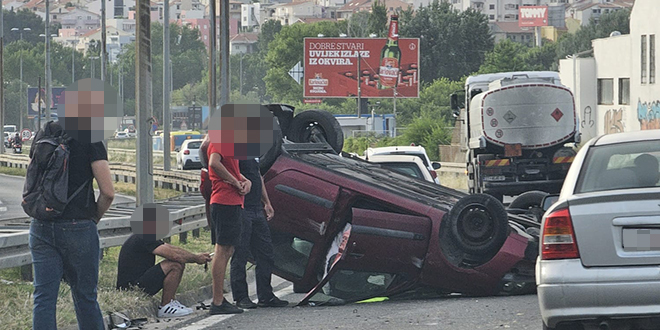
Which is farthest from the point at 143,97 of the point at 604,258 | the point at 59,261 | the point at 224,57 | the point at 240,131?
the point at 224,57

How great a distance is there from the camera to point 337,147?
42.3ft

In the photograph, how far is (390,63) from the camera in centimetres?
7856

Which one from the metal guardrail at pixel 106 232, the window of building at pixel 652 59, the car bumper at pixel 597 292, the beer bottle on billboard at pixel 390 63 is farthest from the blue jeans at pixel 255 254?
the beer bottle on billboard at pixel 390 63

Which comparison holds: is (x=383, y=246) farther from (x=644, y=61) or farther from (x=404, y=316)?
(x=644, y=61)

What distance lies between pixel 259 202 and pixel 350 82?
223 ft

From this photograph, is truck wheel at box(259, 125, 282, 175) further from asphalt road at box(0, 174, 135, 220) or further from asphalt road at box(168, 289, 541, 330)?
Result: asphalt road at box(0, 174, 135, 220)

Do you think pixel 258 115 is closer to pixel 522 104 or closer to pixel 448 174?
pixel 522 104

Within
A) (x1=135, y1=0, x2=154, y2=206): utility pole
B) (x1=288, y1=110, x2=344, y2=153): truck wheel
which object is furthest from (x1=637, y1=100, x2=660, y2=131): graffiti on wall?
(x1=288, y1=110, x2=344, y2=153): truck wheel

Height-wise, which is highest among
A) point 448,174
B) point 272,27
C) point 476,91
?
point 272,27

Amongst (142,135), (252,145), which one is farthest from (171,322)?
(142,135)

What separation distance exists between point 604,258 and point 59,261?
309 cm

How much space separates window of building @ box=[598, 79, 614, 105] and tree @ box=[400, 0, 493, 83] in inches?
1786

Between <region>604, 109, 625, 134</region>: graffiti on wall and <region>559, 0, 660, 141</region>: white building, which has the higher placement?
<region>559, 0, 660, 141</region>: white building

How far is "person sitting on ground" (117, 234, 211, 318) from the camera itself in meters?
9.64
